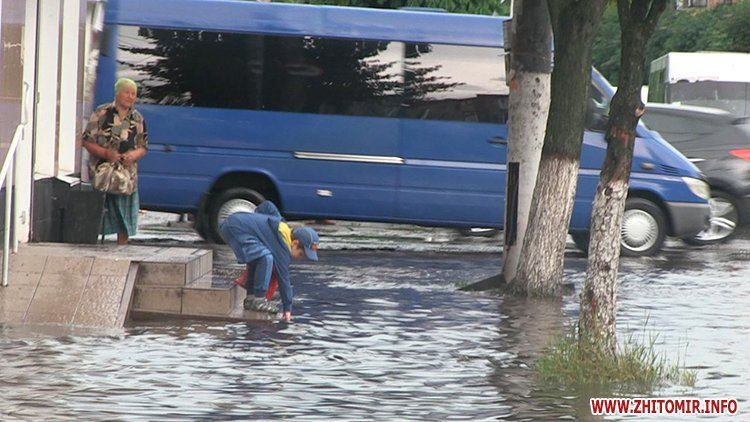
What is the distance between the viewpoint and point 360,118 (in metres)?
20.6

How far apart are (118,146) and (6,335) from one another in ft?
13.4

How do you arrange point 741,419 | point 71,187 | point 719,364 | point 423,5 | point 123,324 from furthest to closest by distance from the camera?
point 423,5 < point 71,187 < point 123,324 < point 719,364 < point 741,419

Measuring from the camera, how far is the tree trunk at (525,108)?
15984mm

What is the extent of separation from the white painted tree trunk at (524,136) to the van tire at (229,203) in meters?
4.66

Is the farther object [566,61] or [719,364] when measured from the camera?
[566,61]

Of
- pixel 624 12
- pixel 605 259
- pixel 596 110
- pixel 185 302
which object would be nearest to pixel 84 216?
pixel 185 302

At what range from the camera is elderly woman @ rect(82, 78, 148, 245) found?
50.4 feet

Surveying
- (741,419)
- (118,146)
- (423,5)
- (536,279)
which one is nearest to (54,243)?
(118,146)

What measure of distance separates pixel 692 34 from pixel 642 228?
42372 millimetres

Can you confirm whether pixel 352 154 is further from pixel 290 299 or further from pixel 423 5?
pixel 423 5

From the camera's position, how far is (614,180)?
425 inches

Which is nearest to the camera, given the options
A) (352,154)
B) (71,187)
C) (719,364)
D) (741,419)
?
(741,419)

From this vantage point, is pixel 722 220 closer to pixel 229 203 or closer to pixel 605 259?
pixel 229 203

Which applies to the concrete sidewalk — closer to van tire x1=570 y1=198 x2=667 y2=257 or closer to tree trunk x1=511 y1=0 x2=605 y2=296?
tree trunk x1=511 y1=0 x2=605 y2=296
